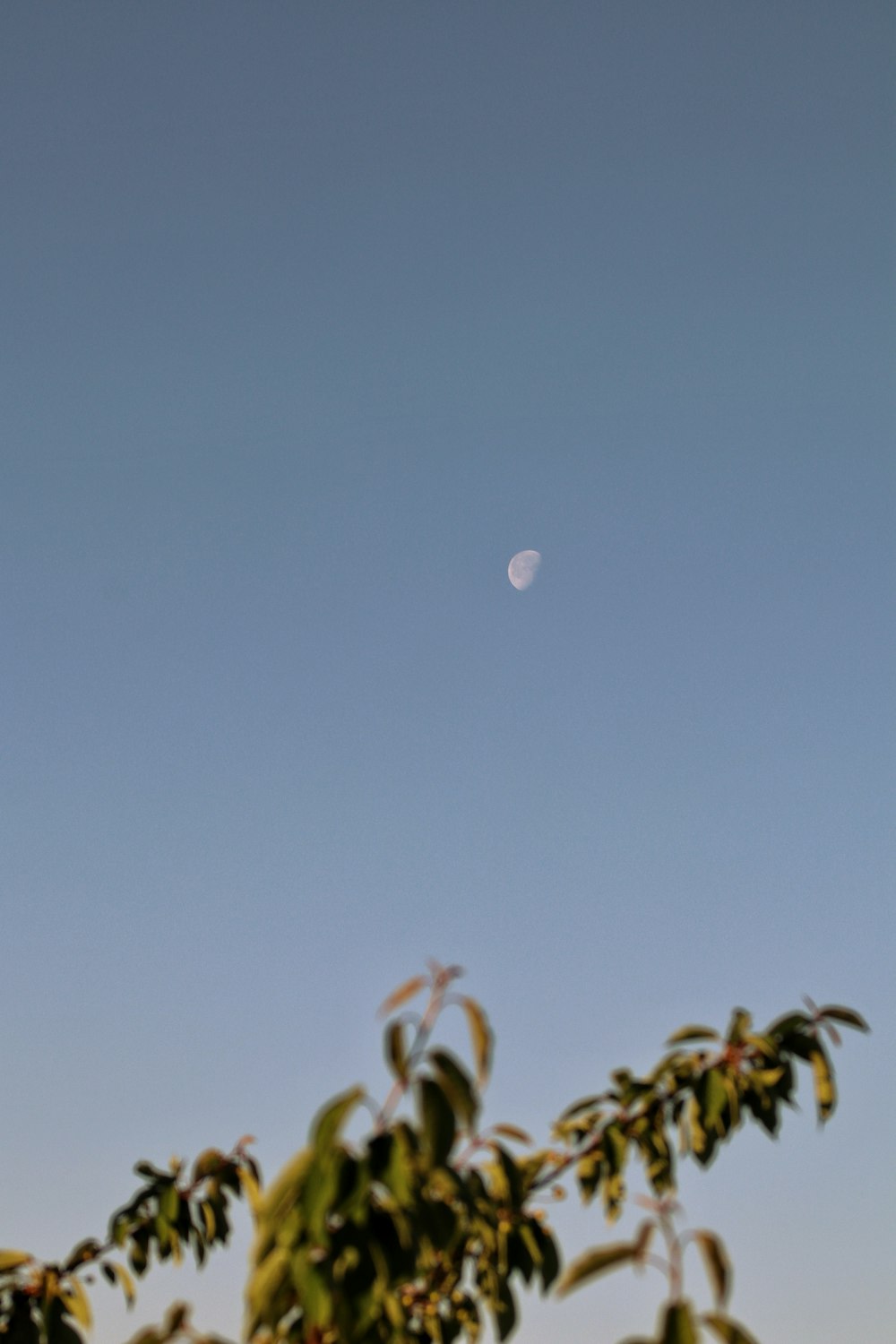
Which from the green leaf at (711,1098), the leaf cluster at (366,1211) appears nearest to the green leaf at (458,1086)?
the leaf cluster at (366,1211)

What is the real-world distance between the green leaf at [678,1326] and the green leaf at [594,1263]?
0.14 metres

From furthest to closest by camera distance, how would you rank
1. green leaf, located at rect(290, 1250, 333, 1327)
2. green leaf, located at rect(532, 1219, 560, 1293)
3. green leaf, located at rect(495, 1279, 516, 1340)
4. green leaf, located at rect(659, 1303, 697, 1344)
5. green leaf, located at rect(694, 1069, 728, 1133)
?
green leaf, located at rect(694, 1069, 728, 1133), green leaf, located at rect(532, 1219, 560, 1293), green leaf, located at rect(495, 1279, 516, 1340), green leaf, located at rect(290, 1250, 333, 1327), green leaf, located at rect(659, 1303, 697, 1344)

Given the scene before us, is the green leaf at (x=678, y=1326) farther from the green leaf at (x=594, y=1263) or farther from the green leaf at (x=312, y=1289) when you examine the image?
the green leaf at (x=312, y=1289)

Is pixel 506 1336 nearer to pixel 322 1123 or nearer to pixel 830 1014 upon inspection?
pixel 322 1123

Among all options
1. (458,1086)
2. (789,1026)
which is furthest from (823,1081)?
(458,1086)

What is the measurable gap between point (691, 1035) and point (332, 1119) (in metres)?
1.52

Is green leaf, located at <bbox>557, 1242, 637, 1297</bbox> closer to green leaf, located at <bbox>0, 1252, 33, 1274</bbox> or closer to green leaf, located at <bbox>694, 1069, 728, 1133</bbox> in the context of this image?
green leaf, located at <bbox>694, 1069, 728, 1133</bbox>

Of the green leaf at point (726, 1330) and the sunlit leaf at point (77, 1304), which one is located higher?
the sunlit leaf at point (77, 1304)

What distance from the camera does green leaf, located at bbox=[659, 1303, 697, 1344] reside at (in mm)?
2096

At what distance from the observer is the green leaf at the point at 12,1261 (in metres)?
3.75

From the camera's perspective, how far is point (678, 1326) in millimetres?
2111

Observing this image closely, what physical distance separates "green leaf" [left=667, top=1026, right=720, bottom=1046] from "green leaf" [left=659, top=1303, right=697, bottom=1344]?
61.9 inches

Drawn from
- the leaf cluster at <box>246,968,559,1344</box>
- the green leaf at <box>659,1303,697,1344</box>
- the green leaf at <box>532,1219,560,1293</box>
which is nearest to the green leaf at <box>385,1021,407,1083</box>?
the leaf cluster at <box>246,968,559,1344</box>

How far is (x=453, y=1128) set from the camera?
254cm
